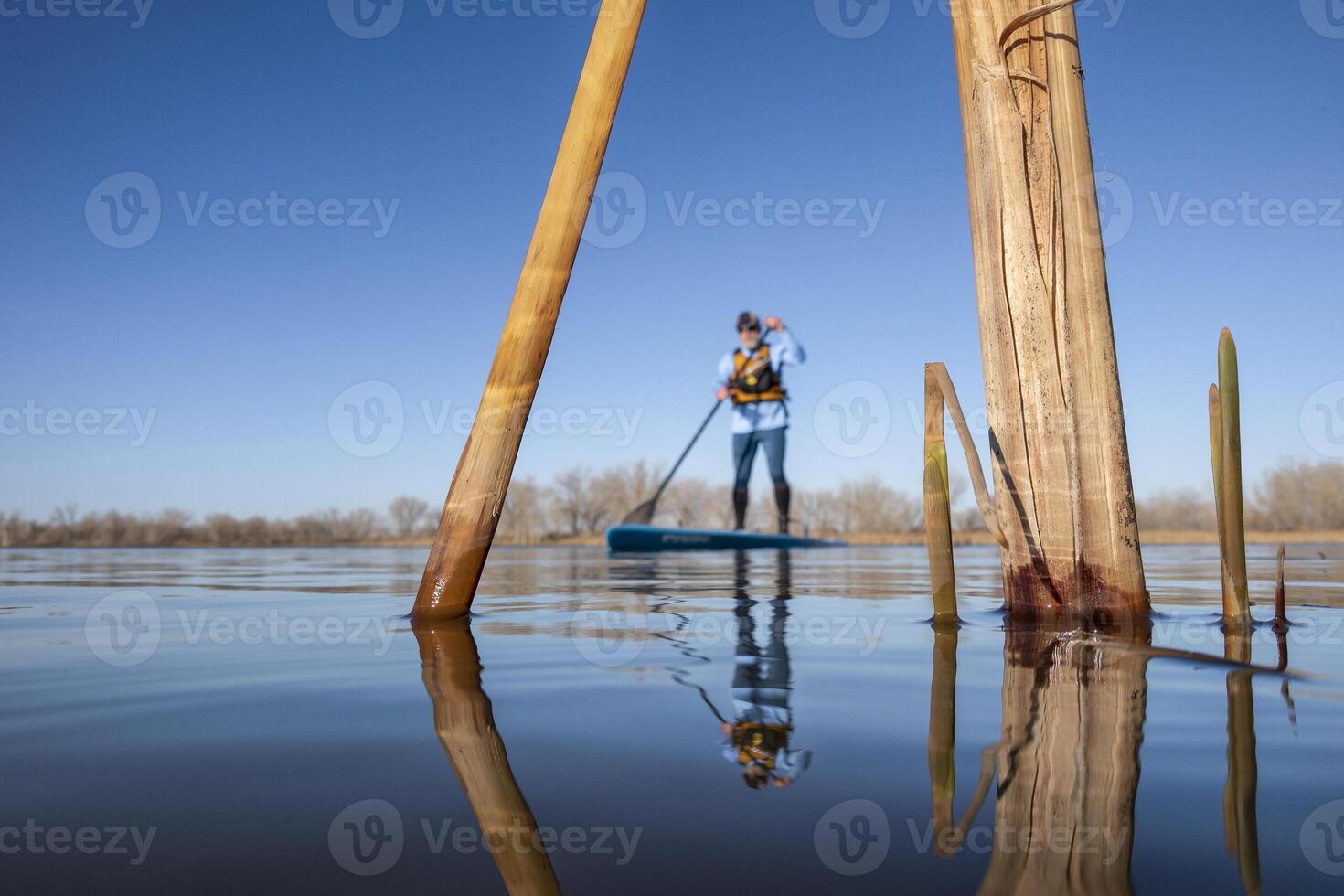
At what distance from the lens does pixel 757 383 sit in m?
11.1

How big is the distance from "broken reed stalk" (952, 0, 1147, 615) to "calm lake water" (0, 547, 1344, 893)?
293 mm

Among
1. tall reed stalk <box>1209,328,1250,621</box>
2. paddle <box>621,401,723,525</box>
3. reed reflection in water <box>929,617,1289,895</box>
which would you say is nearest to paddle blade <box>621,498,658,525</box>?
paddle <box>621,401,723,525</box>

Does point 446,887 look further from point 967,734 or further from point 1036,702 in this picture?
point 1036,702

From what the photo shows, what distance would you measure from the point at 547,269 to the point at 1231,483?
176 centimetres

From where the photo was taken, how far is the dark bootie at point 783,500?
11484 mm

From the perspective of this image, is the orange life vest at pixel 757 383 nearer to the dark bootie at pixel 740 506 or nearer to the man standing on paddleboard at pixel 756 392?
the man standing on paddleboard at pixel 756 392

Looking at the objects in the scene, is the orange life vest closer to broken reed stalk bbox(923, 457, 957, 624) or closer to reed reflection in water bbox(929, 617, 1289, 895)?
broken reed stalk bbox(923, 457, 957, 624)

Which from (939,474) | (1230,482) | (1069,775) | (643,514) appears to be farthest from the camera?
(643,514)

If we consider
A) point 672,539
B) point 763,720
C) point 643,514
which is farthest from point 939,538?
point 643,514

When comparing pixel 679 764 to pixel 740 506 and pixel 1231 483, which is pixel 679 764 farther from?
pixel 740 506

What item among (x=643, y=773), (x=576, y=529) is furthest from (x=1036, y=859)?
(x=576, y=529)

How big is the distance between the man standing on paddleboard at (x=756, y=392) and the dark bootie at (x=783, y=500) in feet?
0.09

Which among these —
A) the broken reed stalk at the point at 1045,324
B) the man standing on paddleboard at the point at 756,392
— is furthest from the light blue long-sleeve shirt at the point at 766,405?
the broken reed stalk at the point at 1045,324

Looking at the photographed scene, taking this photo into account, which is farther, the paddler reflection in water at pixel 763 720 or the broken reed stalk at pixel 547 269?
the broken reed stalk at pixel 547 269
